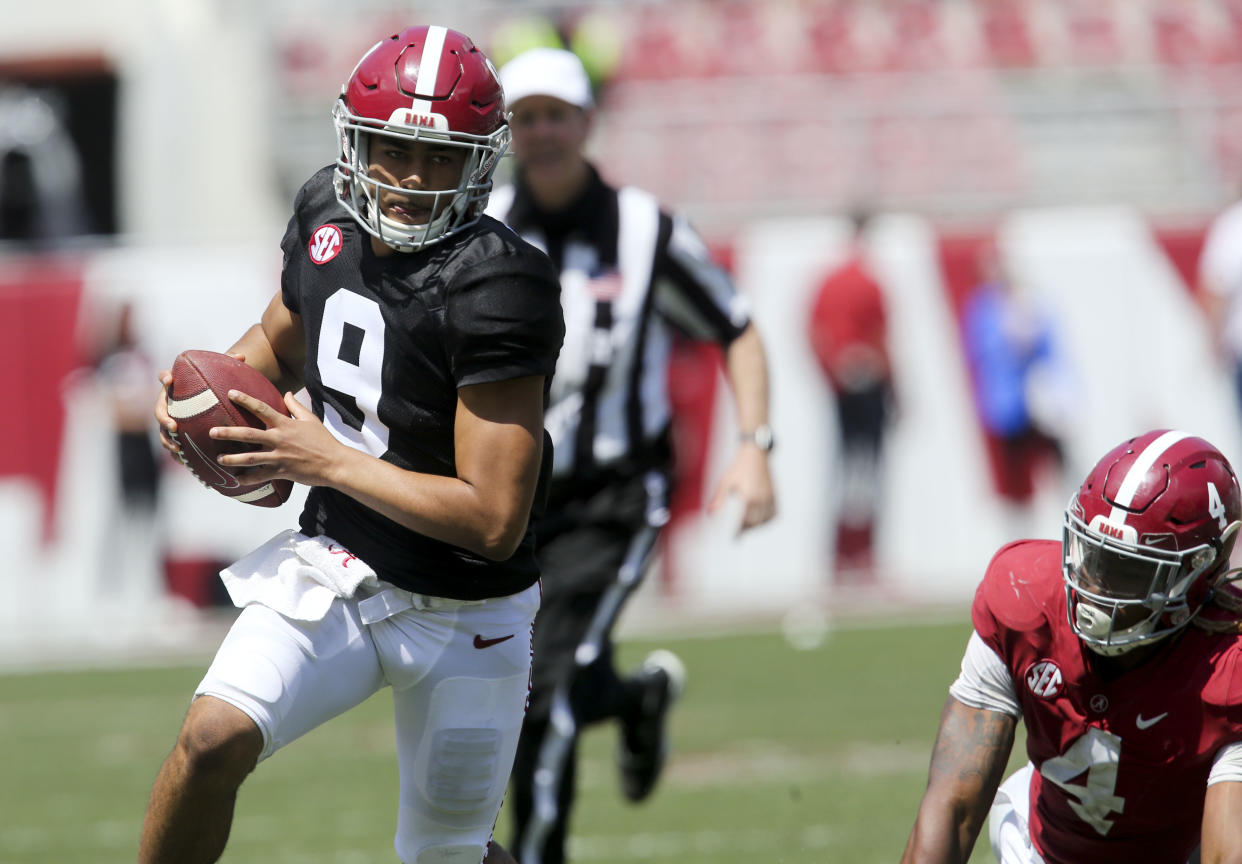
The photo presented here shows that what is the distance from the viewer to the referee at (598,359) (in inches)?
180

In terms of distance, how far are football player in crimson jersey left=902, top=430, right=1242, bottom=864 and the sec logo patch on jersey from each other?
137 centimetres

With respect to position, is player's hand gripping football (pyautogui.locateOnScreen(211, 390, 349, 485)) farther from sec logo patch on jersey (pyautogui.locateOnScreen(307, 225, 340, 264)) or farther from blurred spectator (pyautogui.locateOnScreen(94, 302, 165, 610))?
blurred spectator (pyautogui.locateOnScreen(94, 302, 165, 610))

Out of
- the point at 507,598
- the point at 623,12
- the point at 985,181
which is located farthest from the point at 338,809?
the point at 623,12

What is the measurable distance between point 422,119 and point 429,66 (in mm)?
108

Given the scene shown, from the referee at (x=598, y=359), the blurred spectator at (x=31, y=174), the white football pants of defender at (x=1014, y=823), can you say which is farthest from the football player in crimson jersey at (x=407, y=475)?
the blurred spectator at (x=31, y=174)

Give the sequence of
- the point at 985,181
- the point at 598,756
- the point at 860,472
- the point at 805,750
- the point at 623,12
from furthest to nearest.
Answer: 1. the point at 623,12
2. the point at 985,181
3. the point at 860,472
4. the point at 598,756
5. the point at 805,750

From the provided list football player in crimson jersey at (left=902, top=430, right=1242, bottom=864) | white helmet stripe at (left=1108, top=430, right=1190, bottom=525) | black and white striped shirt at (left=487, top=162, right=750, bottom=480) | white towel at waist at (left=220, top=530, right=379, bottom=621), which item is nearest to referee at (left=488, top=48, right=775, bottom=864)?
black and white striped shirt at (left=487, top=162, right=750, bottom=480)

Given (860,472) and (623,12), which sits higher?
(623,12)

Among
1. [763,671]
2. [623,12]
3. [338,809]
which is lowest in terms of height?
[763,671]

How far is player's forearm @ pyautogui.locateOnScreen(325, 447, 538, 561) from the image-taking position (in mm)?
3094

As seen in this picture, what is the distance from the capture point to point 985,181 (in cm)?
1312

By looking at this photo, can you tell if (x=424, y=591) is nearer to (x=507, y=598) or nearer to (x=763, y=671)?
(x=507, y=598)

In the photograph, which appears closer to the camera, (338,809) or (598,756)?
(338,809)

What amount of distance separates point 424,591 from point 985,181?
10.6 m
